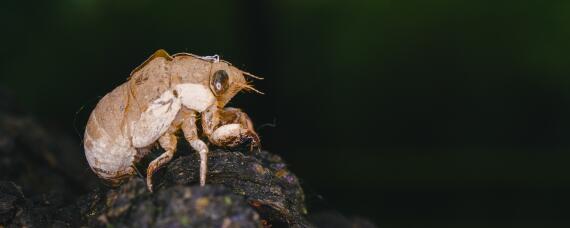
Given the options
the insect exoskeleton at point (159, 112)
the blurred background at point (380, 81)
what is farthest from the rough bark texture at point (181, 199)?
the blurred background at point (380, 81)

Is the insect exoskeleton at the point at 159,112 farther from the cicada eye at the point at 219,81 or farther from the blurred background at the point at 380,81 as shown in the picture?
the blurred background at the point at 380,81

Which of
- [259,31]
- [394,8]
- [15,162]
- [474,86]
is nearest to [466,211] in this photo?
[474,86]

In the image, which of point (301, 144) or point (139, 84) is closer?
point (139, 84)

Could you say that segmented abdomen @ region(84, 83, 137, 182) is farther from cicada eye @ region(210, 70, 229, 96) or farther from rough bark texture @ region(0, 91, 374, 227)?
cicada eye @ region(210, 70, 229, 96)

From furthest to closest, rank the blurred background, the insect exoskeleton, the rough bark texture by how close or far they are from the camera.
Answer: the blurred background
the insect exoskeleton
the rough bark texture

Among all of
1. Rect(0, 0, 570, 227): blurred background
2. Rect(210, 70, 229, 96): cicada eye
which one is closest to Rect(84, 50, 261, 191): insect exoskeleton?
Rect(210, 70, 229, 96): cicada eye

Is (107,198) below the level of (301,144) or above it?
above

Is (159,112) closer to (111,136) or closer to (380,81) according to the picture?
(111,136)

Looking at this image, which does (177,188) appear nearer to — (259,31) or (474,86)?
(259,31)
